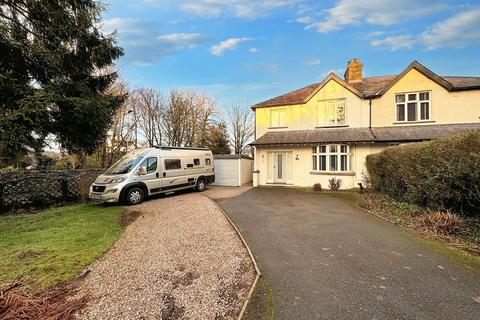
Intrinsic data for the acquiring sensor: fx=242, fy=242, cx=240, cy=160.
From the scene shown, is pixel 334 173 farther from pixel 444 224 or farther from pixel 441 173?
pixel 444 224

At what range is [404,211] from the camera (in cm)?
814

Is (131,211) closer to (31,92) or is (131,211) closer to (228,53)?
(31,92)

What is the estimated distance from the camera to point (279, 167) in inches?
669

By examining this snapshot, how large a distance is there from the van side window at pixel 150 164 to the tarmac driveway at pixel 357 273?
20.5 feet

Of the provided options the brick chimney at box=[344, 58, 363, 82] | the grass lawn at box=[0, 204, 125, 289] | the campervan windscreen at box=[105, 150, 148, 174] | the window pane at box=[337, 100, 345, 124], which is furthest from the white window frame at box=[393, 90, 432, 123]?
the grass lawn at box=[0, 204, 125, 289]

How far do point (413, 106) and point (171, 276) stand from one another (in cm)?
1688

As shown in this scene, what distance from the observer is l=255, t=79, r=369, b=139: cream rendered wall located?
15620 millimetres

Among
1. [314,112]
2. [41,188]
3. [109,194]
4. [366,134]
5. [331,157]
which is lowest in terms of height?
[109,194]

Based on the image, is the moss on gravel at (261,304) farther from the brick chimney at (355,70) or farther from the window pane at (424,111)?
the brick chimney at (355,70)

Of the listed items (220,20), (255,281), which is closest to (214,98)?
(220,20)

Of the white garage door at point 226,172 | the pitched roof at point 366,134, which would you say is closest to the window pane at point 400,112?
the pitched roof at point 366,134

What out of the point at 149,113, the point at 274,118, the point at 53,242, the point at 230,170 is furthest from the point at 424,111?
the point at 149,113

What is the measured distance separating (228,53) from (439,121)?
14.1m

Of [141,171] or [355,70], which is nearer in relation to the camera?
[141,171]
